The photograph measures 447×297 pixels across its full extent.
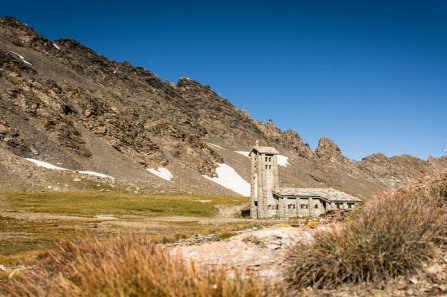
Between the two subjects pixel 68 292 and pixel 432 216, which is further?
pixel 432 216

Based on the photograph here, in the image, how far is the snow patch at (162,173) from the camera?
11339 centimetres

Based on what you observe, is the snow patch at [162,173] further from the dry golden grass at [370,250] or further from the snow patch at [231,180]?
the dry golden grass at [370,250]

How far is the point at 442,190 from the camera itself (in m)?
8.34

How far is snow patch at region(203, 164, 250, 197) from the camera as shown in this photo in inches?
4814

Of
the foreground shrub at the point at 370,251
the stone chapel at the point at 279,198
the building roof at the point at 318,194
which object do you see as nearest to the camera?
the foreground shrub at the point at 370,251

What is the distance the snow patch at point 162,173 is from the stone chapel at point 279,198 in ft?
229

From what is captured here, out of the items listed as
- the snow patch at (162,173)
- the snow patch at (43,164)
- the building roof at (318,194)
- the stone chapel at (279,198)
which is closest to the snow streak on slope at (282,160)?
the snow patch at (162,173)

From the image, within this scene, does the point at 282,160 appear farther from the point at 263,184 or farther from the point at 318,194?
the point at 263,184

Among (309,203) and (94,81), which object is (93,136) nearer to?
(94,81)

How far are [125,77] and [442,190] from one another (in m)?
207

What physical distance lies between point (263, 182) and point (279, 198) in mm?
3923

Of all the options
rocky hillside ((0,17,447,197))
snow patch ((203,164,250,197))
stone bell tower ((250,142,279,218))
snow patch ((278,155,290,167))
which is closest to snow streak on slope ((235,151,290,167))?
snow patch ((278,155,290,167))

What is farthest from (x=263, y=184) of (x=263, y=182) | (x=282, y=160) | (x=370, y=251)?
(x=282, y=160)

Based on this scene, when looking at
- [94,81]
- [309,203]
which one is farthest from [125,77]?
[309,203]
